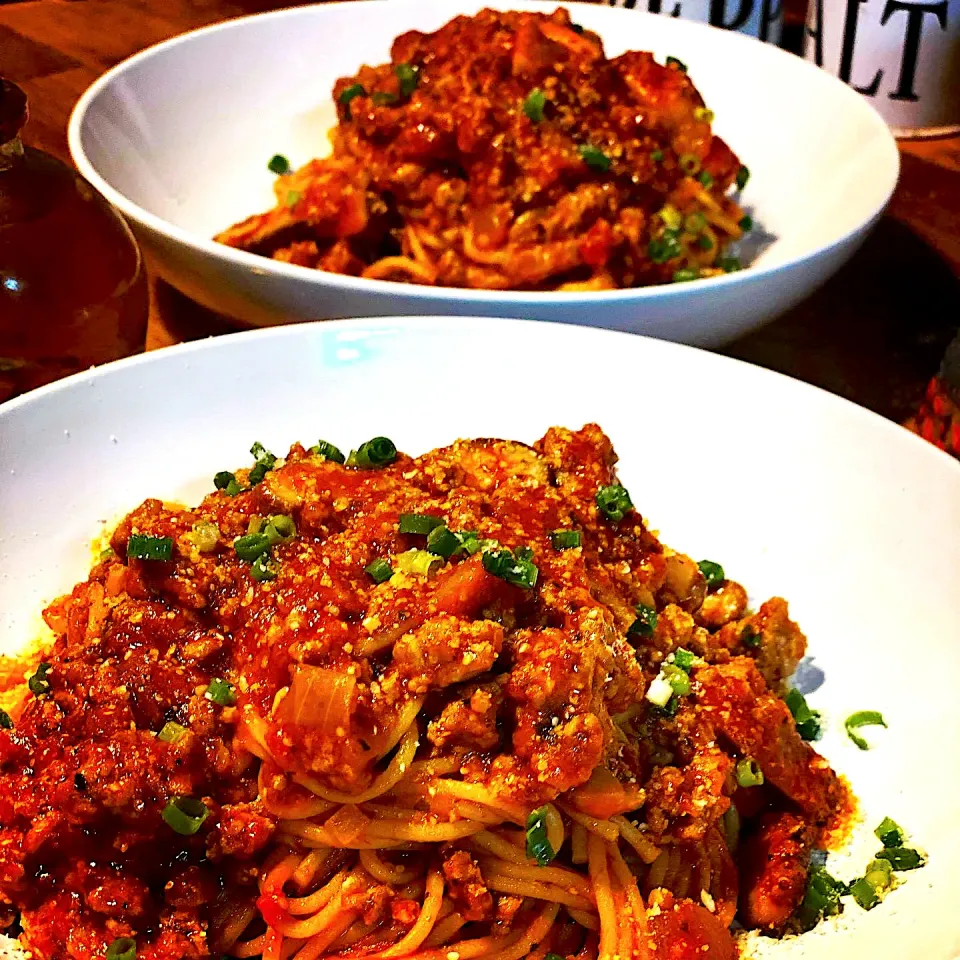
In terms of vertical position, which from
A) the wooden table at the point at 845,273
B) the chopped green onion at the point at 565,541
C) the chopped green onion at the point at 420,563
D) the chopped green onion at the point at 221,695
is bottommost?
the wooden table at the point at 845,273

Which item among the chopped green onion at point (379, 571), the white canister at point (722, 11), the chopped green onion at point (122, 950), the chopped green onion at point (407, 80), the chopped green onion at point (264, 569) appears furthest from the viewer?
the white canister at point (722, 11)

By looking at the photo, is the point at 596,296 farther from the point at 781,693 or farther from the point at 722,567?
the point at 781,693

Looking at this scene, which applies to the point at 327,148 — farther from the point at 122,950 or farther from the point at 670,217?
the point at 122,950

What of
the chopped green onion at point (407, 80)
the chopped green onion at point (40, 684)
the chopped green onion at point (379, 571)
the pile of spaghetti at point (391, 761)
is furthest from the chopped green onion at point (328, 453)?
the chopped green onion at point (407, 80)

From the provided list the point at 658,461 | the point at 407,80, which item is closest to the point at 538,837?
the point at 658,461

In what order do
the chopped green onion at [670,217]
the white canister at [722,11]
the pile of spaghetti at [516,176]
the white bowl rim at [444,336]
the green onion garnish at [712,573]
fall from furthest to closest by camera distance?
the white canister at [722,11], the chopped green onion at [670,217], the pile of spaghetti at [516,176], the white bowl rim at [444,336], the green onion garnish at [712,573]

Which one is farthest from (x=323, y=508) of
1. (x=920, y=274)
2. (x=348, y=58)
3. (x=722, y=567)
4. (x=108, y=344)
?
(x=348, y=58)

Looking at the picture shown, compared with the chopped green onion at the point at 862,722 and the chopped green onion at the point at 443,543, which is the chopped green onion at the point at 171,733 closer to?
the chopped green onion at the point at 443,543
